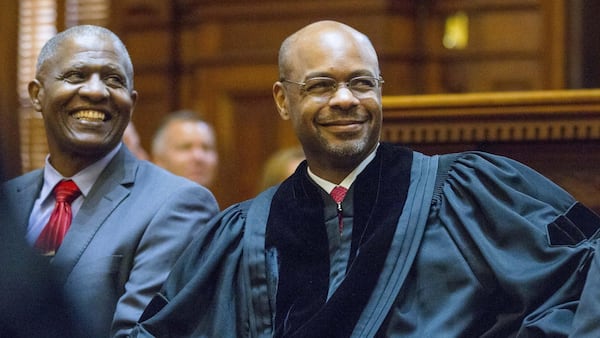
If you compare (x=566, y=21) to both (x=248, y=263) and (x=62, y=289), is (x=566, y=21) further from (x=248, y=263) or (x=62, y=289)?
(x=62, y=289)

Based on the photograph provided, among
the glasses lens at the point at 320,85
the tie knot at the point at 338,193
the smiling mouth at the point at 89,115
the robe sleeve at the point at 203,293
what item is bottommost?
the robe sleeve at the point at 203,293

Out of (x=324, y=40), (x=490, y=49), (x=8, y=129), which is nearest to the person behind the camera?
(x=8, y=129)

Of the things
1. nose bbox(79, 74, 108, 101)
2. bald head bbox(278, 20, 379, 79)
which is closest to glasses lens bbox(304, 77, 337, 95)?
bald head bbox(278, 20, 379, 79)

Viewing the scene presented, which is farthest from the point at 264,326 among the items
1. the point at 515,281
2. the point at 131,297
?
the point at 515,281

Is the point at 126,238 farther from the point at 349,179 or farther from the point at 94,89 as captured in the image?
the point at 349,179

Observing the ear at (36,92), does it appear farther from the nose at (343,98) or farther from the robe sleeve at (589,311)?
the robe sleeve at (589,311)

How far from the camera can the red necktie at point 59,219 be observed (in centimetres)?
369

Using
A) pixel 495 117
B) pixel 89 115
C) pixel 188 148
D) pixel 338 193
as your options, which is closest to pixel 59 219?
pixel 89 115

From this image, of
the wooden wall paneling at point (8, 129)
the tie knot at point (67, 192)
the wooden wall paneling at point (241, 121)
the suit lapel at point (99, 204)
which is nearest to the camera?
the wooden wall paneling at point (8, 129)

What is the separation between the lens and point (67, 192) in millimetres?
3797

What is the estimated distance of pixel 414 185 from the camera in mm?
3271

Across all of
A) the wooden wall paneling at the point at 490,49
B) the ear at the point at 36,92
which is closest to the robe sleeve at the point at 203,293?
the ear at the point at 36,92

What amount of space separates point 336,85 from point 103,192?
91 cm

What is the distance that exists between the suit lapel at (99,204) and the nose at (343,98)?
84cm
